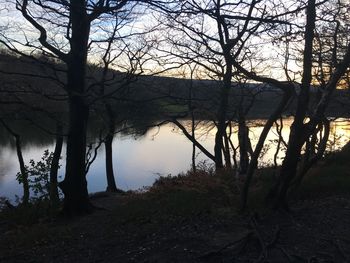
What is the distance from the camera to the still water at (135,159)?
24875mm

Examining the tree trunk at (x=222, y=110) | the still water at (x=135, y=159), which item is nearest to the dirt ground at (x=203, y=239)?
the tree trunk at (x=222, y=110)

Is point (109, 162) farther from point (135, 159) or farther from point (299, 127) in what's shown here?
point (299, 127)

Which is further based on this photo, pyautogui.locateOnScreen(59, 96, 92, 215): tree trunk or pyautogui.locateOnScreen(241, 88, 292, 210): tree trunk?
pyautogui.locateOnScreen(59, 96, 92, 215): tree trunk

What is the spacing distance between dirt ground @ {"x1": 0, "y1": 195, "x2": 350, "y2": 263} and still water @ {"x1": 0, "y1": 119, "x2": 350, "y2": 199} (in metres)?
12.4

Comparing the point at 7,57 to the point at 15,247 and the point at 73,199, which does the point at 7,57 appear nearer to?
the point at 73,199

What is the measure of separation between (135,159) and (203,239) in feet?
86.7

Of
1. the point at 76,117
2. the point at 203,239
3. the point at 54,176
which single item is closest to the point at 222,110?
the point at 54,176

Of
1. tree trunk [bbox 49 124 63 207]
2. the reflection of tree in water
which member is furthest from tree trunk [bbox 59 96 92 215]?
the reflection of tree in water

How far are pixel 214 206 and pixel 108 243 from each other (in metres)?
2.08

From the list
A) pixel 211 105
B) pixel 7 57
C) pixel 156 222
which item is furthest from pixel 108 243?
pixel 211 105

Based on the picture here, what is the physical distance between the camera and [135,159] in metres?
32.4

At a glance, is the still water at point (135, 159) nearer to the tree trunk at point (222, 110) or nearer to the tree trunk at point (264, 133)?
the tree trunk at point (222, 110)

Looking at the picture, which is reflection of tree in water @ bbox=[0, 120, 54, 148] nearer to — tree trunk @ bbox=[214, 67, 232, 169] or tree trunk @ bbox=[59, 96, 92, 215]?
tree trunk @ bbox=[214, 67, 232, 169]

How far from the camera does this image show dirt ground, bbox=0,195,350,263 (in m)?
5.46
